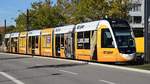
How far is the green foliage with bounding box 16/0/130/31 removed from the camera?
60344 mm

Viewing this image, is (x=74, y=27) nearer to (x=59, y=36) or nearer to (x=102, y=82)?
(x=59, y=36)

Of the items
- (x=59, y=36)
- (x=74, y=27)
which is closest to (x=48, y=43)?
(x=59, y=36)

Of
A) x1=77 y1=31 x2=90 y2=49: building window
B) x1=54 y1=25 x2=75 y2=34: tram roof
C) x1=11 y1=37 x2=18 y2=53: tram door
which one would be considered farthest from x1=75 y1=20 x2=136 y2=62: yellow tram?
x1=11 y1=37 x2=18 y2=53: tram door

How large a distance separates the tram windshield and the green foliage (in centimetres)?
2675

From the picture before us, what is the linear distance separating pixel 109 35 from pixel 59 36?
1205cm

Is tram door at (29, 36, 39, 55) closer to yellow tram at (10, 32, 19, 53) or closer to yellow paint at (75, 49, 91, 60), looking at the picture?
yellow tram at (10, 32, 19, 53)

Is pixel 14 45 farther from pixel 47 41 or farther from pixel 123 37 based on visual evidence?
pixel 123 37

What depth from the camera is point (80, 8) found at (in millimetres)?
61844

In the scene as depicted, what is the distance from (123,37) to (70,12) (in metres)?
42.8

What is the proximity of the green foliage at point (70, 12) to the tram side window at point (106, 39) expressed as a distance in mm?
27046

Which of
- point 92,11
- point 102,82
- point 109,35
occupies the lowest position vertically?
point 102,82

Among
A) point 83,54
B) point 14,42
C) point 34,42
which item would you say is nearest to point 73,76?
point 83,54

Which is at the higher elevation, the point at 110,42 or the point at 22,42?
the point at 22,42

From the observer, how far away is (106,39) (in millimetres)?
32500
